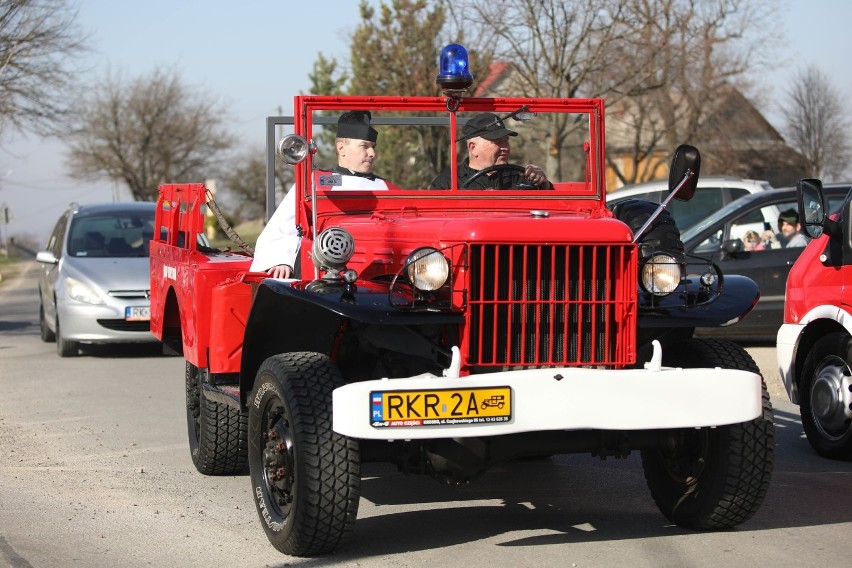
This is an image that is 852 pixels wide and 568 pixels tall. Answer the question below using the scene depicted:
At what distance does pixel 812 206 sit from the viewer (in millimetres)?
7141

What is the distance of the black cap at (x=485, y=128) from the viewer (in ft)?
21.5

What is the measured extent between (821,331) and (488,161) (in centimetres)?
267

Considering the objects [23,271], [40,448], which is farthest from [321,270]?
[23,271]

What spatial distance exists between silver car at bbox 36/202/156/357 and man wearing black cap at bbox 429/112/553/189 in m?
7.31

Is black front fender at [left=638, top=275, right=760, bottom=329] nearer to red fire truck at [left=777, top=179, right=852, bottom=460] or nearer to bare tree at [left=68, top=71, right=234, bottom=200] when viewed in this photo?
red fire truck at [left=777, top=179, right=852, bottom=460]

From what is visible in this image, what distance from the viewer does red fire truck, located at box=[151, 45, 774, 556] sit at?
4660 mm

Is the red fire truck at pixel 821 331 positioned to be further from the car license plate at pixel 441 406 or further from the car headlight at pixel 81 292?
the car headlight at pixel 81 292

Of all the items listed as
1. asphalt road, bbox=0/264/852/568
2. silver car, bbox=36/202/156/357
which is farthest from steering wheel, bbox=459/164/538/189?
silver car, bbox=36/202/156/357

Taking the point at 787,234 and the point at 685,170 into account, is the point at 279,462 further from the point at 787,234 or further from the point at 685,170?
the point at 787,234

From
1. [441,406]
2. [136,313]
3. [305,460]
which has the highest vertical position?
[441,406]

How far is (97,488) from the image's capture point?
675 cm

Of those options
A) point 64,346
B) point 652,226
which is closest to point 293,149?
point 652,226

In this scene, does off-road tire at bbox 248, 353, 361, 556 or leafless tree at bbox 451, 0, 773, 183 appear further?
leafless tree at bbox 451, 0, 773, 183

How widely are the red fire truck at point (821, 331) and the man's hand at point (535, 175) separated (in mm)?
1708
